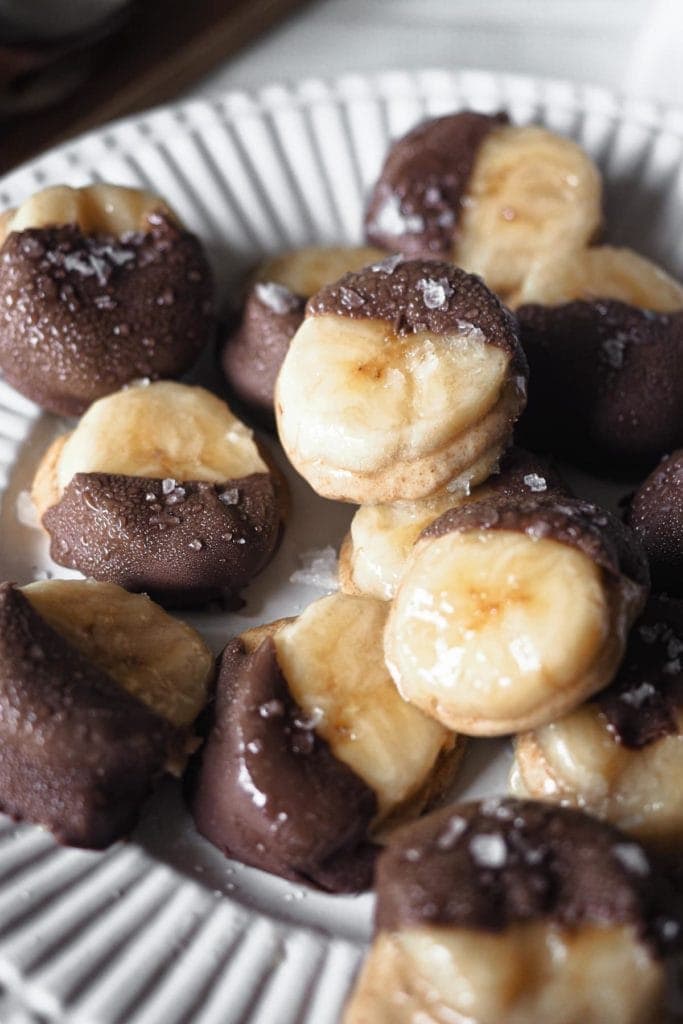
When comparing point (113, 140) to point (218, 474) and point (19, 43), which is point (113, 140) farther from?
point (218, 474)

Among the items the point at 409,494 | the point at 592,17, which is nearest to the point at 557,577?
the point at 409,494

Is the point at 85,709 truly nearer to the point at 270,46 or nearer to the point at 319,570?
the point at 319,570

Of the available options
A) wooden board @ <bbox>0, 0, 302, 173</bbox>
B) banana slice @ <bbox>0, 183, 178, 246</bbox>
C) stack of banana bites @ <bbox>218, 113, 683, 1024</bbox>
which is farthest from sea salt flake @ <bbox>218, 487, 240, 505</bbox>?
wooden board @ <bbox>0, 0, 302, 173</bbox>

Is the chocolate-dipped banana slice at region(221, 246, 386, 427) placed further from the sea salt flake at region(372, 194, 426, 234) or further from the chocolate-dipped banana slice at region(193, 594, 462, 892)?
the chocolate-dipped banana slice at region(193, 594, 462, 892)

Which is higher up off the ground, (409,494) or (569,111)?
(569,111)

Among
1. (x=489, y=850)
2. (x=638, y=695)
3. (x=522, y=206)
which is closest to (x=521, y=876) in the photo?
(x=489, y=850)

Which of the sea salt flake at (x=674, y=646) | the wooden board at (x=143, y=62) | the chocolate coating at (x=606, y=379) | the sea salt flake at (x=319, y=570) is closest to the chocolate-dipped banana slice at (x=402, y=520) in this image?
the sea salt flake at (x=319, y=570)
